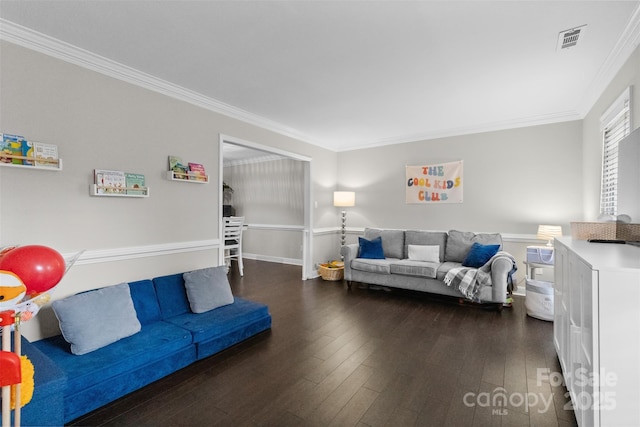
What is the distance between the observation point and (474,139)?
4.66 m

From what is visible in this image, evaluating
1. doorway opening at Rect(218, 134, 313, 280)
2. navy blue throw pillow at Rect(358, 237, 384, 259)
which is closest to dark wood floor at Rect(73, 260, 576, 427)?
navy blue throw pillow at Rect(358, 237, 384, 259)

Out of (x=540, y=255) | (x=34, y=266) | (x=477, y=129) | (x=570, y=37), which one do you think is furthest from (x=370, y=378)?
(x=477, y=129)

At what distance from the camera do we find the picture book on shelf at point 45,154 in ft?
7.27

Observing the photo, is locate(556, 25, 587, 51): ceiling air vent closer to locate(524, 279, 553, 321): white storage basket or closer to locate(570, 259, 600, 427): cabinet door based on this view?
locate(570, 259, 600, 427): cabinet door

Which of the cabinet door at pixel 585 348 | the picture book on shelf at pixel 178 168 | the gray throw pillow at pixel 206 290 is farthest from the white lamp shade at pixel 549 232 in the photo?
the picture book on shelf at pixel 178 168

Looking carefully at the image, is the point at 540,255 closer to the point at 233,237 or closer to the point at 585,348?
the point at 585,348

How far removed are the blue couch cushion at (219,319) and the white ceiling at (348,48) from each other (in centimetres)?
231

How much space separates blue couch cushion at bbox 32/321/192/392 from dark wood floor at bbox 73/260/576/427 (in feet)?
0.67

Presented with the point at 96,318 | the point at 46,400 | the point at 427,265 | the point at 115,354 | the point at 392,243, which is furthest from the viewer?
the point at 392,243

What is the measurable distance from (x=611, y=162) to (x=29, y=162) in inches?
198

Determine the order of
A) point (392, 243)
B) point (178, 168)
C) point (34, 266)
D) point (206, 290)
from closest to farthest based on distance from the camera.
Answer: point (34, 266) → point (206, 290) → point (178, 168) → point (392, 243)

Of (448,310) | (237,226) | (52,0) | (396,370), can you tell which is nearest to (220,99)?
(52,0)

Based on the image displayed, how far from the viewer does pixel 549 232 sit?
12.4 ft

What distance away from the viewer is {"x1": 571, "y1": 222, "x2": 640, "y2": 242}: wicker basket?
1.85 meters
